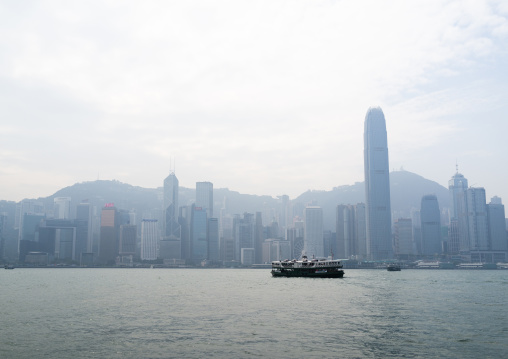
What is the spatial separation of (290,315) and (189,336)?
72.9 feet

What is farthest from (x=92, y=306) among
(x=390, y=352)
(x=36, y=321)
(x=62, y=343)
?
(x=390, y=352)

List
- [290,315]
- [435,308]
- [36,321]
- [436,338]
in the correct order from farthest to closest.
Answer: [435,308] < [290,315] < [36,321] < [436,338]

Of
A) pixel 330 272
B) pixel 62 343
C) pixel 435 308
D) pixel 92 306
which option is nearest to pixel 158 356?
pixel 62 343

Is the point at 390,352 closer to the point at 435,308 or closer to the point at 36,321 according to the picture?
the point at 435,308

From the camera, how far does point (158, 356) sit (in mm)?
45688

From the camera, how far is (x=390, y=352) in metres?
47.0

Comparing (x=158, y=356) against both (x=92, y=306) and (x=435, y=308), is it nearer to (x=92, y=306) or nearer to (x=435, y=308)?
(x=92, y=306)

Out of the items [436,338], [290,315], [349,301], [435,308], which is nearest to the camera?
[436,338]

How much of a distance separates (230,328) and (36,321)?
2924 cm

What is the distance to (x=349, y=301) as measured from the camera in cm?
9588

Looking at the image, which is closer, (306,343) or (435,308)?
(306,343)

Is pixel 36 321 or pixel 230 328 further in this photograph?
pixel 36 321

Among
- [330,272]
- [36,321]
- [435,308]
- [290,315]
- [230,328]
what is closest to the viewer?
[230,328]

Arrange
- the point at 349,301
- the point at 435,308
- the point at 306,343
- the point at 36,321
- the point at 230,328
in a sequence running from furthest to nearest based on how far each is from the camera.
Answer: the point at 349,301 < the point at 435,308 < the point at 36,321 < the point at 230,328 < the point at 306,343
